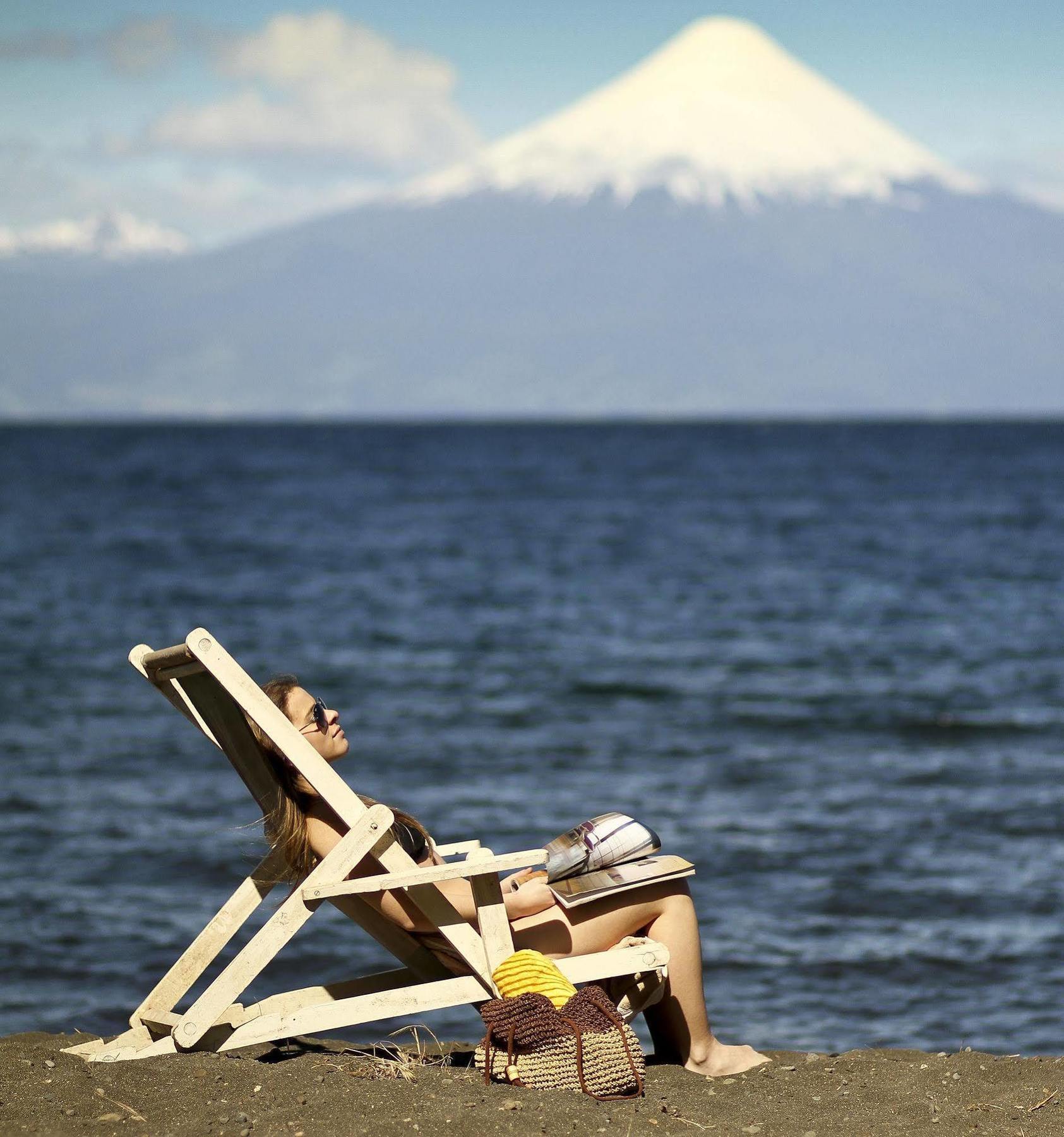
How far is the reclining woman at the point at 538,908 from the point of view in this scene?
4348 millimetres

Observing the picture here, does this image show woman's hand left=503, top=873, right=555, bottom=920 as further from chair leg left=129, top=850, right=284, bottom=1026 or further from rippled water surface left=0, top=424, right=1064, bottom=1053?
rippled water surface left=0, top=424, right=1064, bottom=1053

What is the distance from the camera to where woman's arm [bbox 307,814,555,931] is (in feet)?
14.1

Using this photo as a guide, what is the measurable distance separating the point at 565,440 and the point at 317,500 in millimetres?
61874

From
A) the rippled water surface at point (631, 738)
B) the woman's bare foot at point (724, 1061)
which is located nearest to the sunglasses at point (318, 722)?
the woman's bare foot at point (724, 1061)

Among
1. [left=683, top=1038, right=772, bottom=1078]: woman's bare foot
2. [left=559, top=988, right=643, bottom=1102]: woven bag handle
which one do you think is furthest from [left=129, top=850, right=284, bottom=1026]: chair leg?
[left=683, top=1038, right=772, bottom=1078]: woman's bare foot

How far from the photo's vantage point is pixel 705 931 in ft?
22.8

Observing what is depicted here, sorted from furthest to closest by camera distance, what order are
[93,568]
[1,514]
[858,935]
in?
[1,514]
[93,568]
[858,935]

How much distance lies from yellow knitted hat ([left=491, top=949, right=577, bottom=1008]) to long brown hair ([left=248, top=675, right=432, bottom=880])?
17.4 inches

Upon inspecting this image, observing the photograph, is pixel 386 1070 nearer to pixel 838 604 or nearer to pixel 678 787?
pixel 678 787

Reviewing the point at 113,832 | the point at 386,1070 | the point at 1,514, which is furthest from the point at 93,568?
the point at 386,1070

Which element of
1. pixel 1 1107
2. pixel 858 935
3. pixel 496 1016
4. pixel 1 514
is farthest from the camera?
pixel 1 514

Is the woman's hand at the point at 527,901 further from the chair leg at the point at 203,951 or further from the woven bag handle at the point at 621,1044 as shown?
the chair leg at the point at 203,951

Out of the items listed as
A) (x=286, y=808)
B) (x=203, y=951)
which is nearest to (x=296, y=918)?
(x=286, y=808)

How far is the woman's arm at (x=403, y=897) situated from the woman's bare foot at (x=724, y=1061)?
0.68 m
